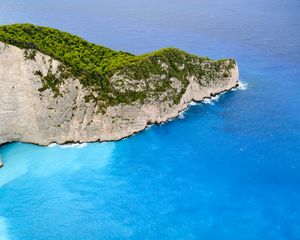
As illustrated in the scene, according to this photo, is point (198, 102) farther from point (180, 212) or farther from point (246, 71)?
point (180, 212)

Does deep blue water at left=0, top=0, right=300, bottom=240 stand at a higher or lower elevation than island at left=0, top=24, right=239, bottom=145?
lower

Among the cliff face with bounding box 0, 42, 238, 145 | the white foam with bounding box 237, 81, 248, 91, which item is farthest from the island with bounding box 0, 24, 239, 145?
the white foam with bounding box 237, 81, 248, 91

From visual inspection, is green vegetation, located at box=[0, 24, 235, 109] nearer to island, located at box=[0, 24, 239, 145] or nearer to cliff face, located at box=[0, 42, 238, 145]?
island, located at box=[0, 24, 239, 145]

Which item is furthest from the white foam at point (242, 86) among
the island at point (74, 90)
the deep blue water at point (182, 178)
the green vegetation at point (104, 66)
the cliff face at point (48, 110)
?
the cliff face at point (48, 110)

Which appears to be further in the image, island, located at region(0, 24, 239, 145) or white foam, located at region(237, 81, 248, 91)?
white foam, located at region(237, 81, 248, 91)

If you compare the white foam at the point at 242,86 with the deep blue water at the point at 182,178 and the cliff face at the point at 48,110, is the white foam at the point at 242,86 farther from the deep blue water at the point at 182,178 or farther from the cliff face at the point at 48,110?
the cliff face at the point at 48,110

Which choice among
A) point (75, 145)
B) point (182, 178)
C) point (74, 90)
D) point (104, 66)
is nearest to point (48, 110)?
point (74, 90)

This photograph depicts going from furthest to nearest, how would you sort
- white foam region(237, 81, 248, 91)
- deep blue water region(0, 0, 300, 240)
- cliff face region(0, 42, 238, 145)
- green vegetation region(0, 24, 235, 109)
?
white foam region(237, 81, 248, 91) → green vegetation region(0, 24, 235, 109) → cliff face region(0, 42, 238, 145) → deep blue water region(0, 0, 300, 240)
